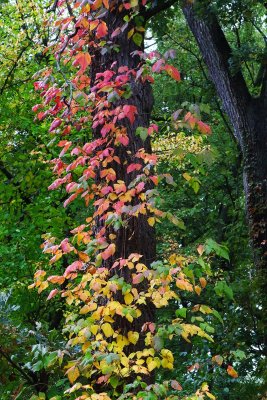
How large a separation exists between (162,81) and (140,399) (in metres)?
16.0

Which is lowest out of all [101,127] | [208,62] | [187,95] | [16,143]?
[101,127]

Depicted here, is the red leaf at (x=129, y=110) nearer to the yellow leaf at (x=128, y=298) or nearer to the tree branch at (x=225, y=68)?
the yellow leaf at (x=128, y=298)

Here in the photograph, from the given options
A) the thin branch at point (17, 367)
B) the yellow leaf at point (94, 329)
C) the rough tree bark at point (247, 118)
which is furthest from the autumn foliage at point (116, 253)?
the rough tree bark at point (247, 118)

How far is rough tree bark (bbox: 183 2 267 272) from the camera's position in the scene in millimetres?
8883

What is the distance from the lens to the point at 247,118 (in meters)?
9.05

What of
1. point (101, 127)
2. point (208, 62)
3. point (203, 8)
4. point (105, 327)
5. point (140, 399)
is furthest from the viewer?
point (208, 62)

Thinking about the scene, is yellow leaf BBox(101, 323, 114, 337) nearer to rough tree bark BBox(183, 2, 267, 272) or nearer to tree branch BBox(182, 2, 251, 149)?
rough tree bark BBox(183, 2, 267, 272)

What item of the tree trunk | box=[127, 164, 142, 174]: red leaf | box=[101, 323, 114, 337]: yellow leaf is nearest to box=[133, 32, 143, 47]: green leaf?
the tree trunk

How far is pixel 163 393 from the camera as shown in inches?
130

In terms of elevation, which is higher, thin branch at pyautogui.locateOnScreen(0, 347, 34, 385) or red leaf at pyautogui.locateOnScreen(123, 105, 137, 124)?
red leaf at pyautogui.locateOnScreen(123, 105, 137, 124)

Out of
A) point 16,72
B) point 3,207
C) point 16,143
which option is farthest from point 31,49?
point 3,207

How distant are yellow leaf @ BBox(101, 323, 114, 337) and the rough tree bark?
5.57 meters

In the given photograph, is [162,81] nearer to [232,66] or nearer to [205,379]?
[232,66]

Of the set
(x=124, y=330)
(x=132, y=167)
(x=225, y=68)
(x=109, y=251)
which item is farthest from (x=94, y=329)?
(x=225, y=68)
